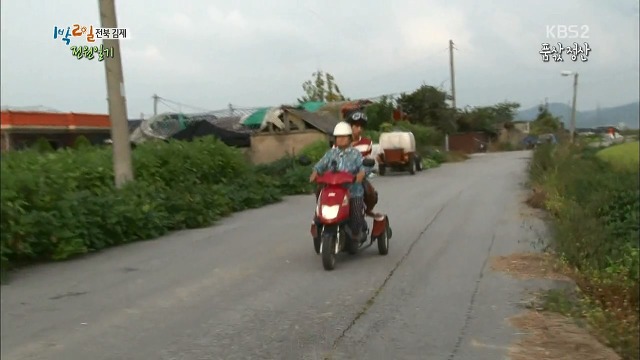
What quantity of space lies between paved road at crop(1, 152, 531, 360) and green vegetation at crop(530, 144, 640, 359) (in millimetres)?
842

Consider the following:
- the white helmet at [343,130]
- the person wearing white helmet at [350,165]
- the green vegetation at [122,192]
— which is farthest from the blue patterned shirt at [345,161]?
the green vegetation at [122,192]

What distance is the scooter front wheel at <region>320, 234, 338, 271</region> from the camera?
346 inches

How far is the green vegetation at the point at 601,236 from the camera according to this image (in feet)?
23.0

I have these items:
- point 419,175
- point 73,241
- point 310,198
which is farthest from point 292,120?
point 73,241

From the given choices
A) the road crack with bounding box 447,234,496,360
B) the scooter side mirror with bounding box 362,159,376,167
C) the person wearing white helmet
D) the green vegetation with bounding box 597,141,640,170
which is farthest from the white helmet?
the green vegetation with bounding box 597,141,640,170

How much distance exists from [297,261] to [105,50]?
5104 mm

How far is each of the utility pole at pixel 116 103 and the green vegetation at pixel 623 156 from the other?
12.6 metres

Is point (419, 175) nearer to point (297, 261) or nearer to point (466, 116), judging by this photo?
point (466, 116)

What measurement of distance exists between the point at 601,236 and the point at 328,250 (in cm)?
377

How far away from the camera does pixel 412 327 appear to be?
Result: 636 centimetres

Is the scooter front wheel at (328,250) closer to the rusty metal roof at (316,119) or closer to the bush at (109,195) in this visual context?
the bush at (109,195)

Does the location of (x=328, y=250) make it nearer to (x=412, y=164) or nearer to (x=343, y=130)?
(x=343, y=130)

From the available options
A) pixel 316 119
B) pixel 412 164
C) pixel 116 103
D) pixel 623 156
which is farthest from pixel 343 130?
pixel 316 119

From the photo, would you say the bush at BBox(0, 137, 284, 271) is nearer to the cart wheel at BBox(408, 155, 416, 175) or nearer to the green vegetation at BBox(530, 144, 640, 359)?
the green vegetation at BBox(530, 144, 640, 359)
